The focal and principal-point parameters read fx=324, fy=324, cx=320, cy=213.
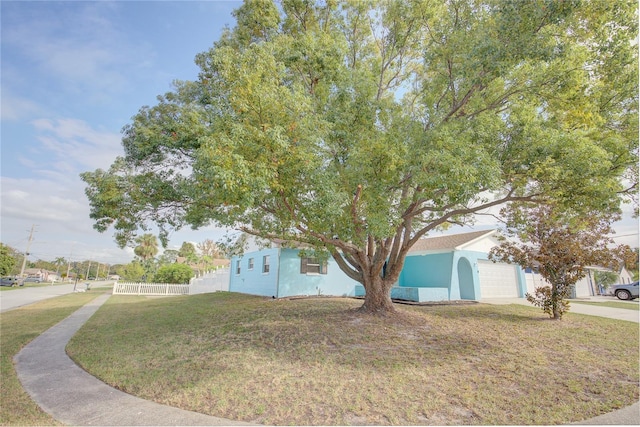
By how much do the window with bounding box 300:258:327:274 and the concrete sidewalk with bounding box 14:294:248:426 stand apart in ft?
39.2

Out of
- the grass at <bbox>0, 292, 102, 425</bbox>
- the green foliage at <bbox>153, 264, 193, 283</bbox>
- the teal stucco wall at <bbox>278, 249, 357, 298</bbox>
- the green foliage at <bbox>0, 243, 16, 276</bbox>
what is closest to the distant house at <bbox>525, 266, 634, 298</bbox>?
Result: the teal stucco wall at <bbox>278, 249, 357, 298</bbox>

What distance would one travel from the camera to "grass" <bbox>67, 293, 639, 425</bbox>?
188 inches

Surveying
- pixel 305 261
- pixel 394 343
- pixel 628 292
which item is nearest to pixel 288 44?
pixel 394 343

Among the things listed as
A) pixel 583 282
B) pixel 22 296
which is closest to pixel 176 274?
pixel 22 296

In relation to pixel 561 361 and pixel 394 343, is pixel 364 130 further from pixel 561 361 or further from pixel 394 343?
pixel 561 361

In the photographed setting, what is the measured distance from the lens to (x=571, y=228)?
10883mm

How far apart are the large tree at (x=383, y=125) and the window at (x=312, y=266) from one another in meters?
8.21

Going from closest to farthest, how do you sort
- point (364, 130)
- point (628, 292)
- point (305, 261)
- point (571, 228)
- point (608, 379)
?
point (608, 379) < point (364, 130) < point (571, 228) < point (305, 261) < point (628, 292)

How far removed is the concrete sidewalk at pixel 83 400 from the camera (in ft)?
14.4

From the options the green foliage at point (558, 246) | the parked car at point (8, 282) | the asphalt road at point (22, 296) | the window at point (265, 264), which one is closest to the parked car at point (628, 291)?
the green foliage at point (558, 246)

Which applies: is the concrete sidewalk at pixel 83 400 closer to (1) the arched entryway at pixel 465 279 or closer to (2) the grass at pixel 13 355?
(2) the grass at pixel 13 355

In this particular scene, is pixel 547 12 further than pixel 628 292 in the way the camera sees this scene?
No

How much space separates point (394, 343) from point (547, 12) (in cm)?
849

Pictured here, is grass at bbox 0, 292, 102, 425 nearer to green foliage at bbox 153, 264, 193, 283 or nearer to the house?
the house
